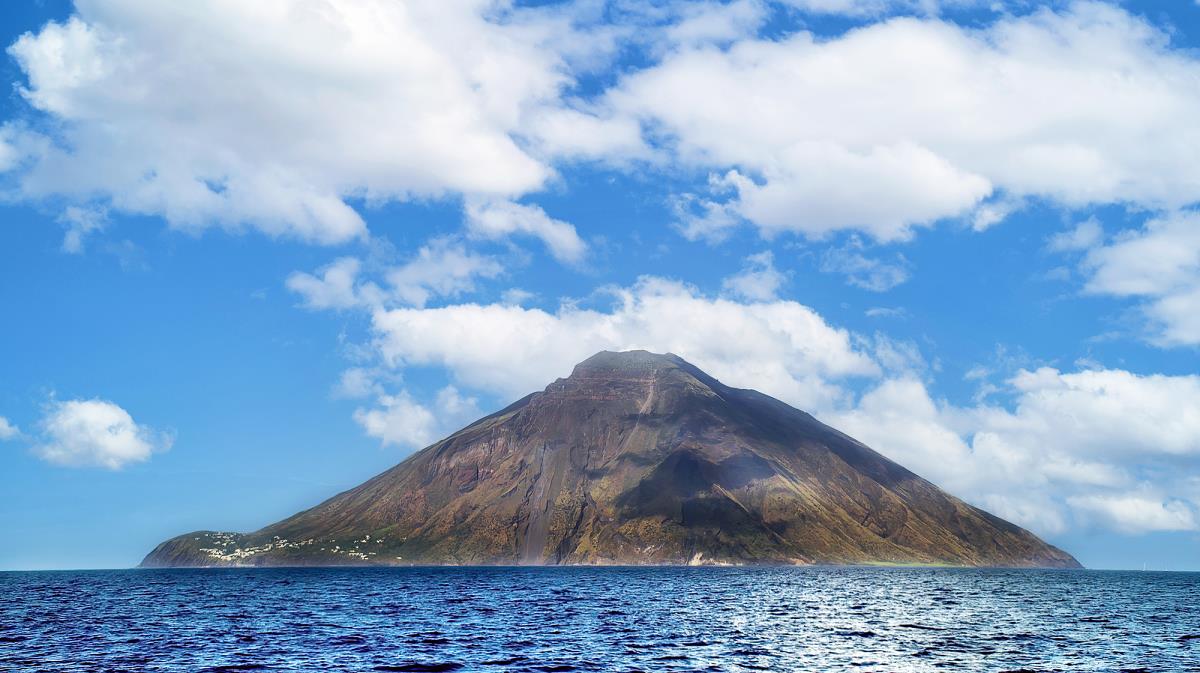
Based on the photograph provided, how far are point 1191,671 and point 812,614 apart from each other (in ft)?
178

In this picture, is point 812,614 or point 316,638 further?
point 812,614

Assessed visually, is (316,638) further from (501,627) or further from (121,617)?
(121,617)

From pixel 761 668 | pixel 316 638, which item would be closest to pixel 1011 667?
pixel 761 668

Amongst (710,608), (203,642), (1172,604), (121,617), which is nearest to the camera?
(203,642)

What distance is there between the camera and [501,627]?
95000mm

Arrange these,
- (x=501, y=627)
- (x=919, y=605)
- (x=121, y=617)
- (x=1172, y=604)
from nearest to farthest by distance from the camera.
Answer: (x=501, y=627) < (x=121, y=617) < (x=919, y=605) < (x=1172, y=604)

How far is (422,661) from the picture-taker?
68062 millimetres

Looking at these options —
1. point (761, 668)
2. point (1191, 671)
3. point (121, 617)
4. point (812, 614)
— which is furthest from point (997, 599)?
point (121, 617)

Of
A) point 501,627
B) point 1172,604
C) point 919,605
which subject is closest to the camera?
point 501,627

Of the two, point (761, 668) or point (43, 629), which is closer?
point (761, 668)

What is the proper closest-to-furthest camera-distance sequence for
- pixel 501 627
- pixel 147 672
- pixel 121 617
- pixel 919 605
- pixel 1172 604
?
pixel 147 672, pixel 501 627, pixel 121 617, pixel 919 605, pixel 1172 604

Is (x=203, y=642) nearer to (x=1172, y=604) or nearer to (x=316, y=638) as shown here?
(x=316, y=638)

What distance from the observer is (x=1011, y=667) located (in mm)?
66812

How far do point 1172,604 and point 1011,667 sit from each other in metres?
115
